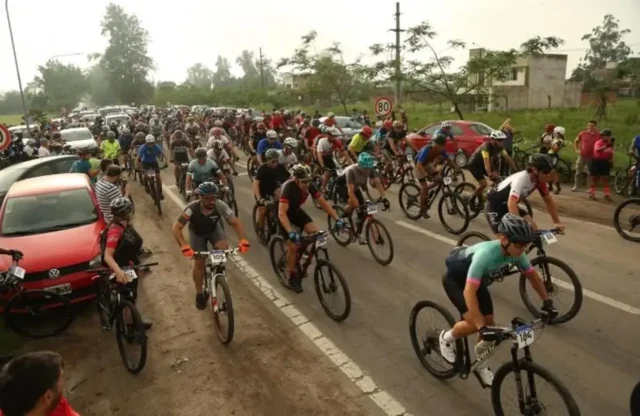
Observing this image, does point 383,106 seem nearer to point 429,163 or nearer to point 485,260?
point 429,163

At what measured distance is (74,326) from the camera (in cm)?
657

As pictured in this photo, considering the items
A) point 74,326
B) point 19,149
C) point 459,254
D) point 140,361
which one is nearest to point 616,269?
point 459,254

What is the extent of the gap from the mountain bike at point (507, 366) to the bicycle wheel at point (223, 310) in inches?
83.2

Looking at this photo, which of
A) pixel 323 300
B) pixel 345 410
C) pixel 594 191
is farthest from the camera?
pixel 594 191

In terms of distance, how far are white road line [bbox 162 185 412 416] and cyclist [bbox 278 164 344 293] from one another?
1.35 feet

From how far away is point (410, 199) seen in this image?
1074cm

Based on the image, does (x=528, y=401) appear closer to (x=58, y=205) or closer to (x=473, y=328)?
(x=473, y=328)

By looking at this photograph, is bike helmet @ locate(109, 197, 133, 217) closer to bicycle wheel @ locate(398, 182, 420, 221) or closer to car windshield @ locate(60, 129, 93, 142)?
bicycle wheel @ locate(398, 182, 420, 221)

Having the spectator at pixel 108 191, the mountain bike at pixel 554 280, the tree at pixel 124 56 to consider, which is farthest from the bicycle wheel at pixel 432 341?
the tree at pixel 124 56

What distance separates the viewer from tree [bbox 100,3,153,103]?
274ft

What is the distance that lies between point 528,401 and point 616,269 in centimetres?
487

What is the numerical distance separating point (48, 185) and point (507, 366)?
7689 mm

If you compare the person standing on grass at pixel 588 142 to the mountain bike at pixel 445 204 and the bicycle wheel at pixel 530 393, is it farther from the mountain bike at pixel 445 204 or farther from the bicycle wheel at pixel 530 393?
the bicycle wheel at pixel 530 393

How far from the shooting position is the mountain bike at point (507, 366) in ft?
11.8
